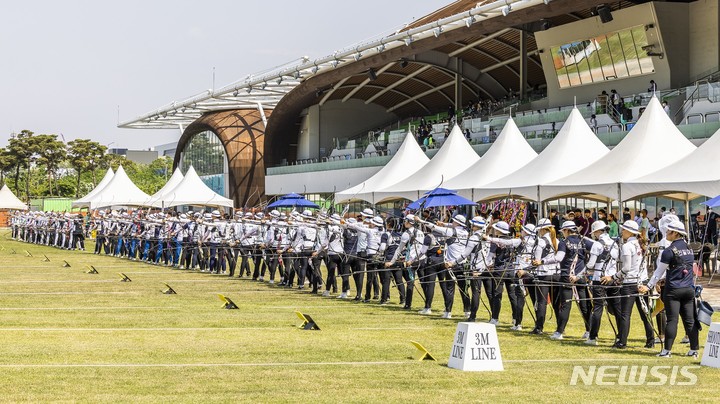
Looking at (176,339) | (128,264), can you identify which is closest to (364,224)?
(176,339)

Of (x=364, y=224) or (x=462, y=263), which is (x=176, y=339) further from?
(x=364, y=224)

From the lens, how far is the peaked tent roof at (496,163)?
104 ft

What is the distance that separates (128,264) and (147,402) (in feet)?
94.3

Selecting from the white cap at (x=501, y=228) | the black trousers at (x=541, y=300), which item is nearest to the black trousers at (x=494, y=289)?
the white cap at (x=501, y=228)

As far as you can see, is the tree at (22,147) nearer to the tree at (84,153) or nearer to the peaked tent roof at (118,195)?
the tree at (84,153)

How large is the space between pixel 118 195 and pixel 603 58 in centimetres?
2889

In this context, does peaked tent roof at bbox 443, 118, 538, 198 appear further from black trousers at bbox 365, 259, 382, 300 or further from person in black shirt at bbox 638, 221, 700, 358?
person in black shirt at bbox 638, 221, 700, 358

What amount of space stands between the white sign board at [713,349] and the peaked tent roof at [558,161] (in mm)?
15287

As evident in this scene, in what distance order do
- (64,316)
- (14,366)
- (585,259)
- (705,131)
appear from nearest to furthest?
(14,366) → (585,259) → (64,316) → (705,131)

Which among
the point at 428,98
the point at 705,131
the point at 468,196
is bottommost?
the point at 468,196

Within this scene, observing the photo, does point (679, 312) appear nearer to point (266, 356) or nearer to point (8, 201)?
point (266, 356)

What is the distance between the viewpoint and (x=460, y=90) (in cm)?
6394

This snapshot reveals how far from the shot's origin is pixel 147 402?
34.2ft

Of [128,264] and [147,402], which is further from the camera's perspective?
[128,264]
